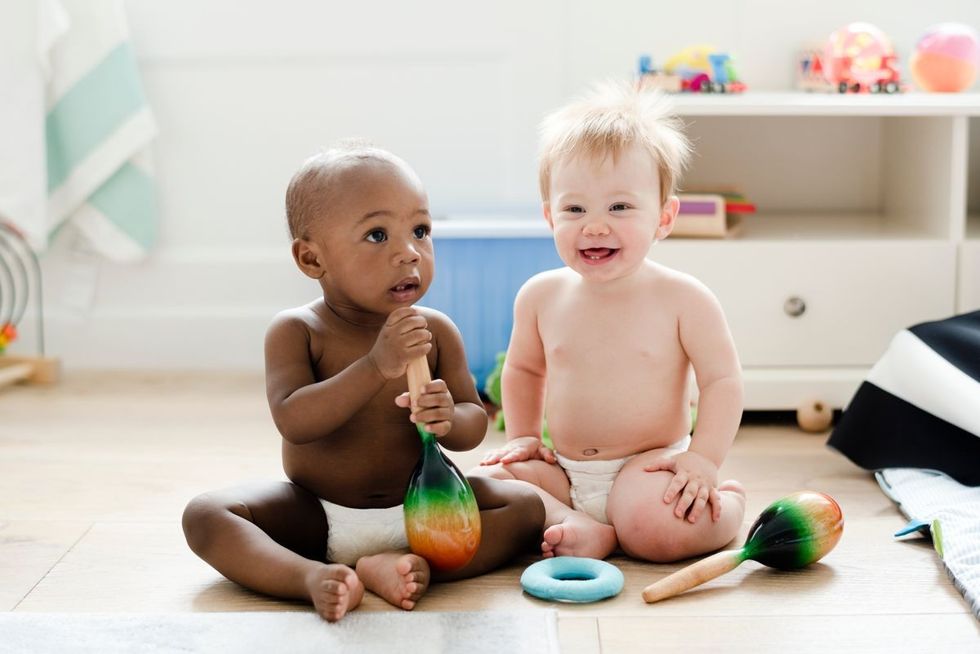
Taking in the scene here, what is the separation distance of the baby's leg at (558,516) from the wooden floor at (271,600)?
A: 3cm

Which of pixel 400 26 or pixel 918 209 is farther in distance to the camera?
pixel 400 26

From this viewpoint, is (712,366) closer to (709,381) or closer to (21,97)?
(709,381)

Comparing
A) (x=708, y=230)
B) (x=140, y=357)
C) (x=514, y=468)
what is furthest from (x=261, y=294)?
(x=514, y=468)

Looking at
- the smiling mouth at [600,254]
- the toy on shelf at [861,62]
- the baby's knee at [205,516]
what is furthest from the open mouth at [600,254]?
the toy on shelf at [861,62]

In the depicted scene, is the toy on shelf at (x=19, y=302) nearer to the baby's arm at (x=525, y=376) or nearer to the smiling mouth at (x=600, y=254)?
the baby's arm at (x=525, y=376)

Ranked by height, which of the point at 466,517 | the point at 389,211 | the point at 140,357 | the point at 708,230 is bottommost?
the point at 140,357

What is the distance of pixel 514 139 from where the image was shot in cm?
217

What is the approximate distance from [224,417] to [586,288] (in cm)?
74

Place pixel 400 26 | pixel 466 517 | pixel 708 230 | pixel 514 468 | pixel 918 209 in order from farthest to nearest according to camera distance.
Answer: pixel 400 26, pixel 918 209, pixel 708 230, pixel 514 468, pixel 466 517

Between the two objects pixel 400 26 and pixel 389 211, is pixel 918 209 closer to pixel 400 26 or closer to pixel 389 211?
pixel 400 26

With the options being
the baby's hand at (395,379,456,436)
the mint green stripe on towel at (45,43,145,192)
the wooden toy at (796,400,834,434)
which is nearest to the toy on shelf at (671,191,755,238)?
the wooden toy at (796,400,834,434)

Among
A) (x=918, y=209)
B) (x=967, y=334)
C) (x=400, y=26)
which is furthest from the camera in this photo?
(x=400, y=26)

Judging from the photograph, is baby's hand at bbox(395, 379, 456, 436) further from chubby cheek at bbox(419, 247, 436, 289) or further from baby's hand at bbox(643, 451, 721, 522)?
baby's hand at bbox(643, 451, 721, 522)

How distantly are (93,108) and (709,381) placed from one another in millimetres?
1271
